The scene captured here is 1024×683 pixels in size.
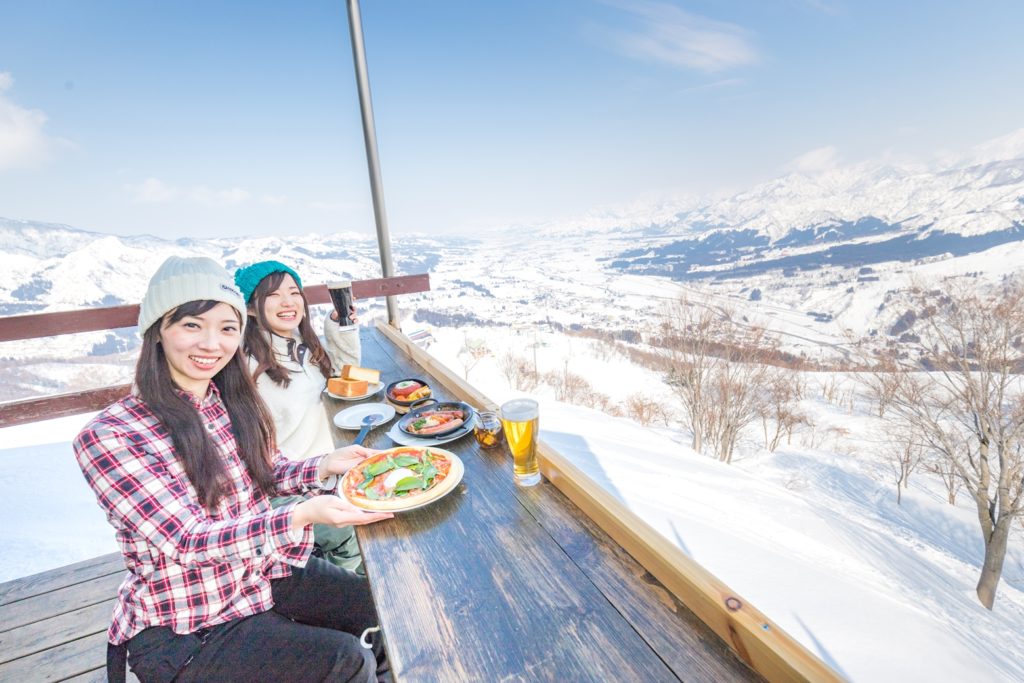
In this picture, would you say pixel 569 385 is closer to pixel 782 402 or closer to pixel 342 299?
pixel 782 402

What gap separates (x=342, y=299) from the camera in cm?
205

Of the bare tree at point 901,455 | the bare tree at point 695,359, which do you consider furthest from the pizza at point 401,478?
the bare tree at point 695,359

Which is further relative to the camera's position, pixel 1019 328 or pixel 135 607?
pixel 1019 328

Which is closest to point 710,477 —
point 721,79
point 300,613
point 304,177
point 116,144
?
point 304,177

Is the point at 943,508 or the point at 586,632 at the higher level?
the point at 586,632

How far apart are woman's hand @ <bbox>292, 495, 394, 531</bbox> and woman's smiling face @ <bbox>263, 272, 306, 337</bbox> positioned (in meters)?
1.12

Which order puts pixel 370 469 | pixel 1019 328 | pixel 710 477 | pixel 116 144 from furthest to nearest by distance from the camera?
1. pixel 1019 328
2. pixel 710 477
3. pixel 116 144
4. pixel 370 469

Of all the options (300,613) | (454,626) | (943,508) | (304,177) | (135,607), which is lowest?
(943,508)

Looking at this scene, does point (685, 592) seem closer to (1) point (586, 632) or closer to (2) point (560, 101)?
(1) point (586, 632)

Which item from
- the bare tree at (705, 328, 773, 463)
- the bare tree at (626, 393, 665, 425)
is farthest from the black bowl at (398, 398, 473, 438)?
the bare tree at (626, 393, 665, 425)

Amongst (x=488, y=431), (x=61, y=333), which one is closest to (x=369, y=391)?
(x=488, y=431)

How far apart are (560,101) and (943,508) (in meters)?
42.2

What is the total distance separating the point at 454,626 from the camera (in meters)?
0.69

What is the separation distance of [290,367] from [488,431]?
1.01 meters
